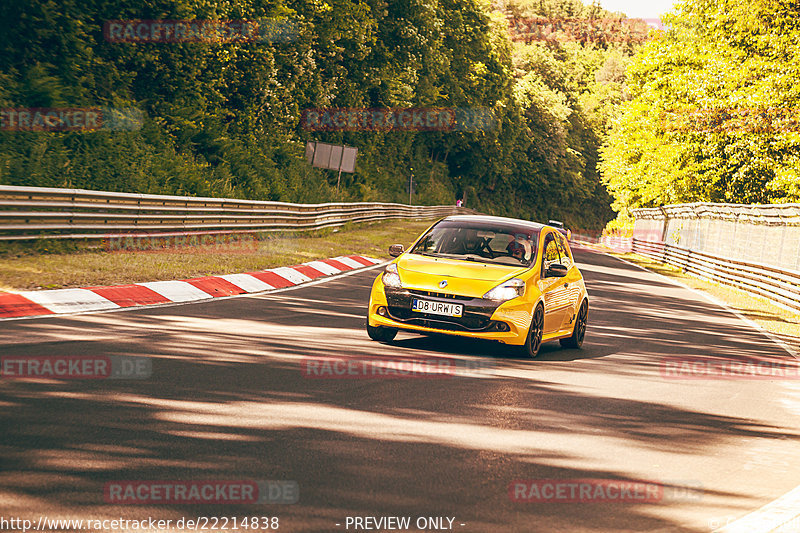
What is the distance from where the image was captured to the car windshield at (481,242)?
11.4m

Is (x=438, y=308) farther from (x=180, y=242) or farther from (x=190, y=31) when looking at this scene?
(x=190, y=31)

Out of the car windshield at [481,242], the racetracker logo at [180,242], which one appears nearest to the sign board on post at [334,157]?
the racetracker logo at [180,242]

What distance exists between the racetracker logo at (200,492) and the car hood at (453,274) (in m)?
5.51

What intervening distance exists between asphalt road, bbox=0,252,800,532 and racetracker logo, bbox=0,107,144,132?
34.4 feet

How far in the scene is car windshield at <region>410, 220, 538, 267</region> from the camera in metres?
11.4

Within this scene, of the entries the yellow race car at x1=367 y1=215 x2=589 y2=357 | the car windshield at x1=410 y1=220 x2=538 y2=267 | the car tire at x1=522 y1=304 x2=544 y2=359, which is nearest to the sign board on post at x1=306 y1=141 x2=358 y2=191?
the yellow race car at x1=367 y1=215 x2=589 y2=357

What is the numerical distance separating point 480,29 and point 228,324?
3010 inches

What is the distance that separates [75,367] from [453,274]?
14.4 ft

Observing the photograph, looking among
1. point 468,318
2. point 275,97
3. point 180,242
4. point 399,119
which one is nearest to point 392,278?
point 468,318

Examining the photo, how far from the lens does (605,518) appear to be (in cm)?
488

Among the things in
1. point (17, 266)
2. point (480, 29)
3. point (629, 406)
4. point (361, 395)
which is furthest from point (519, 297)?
point (480, 29)

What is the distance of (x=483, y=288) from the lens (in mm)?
10203

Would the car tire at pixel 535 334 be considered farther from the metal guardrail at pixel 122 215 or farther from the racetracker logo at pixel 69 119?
the racetracker logo at pixel 69 119

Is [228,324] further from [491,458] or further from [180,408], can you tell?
[491,458]
